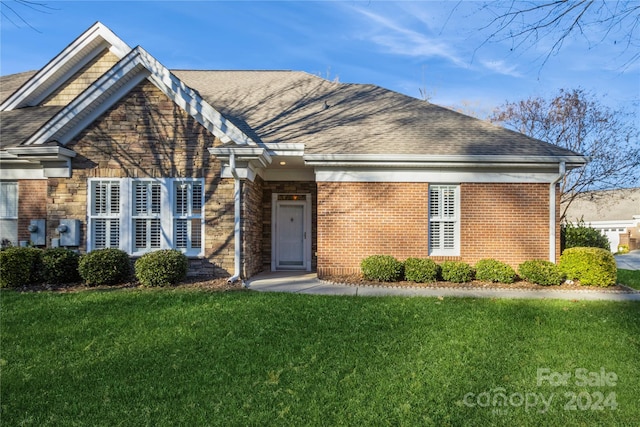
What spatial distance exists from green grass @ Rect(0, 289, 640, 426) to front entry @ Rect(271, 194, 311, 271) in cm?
565

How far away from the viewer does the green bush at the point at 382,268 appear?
434 inches

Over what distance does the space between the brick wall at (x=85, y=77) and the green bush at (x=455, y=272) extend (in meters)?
11.6

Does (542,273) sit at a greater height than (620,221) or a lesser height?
lesser

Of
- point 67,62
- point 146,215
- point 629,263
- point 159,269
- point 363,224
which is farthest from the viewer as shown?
point 629,263

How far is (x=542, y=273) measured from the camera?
429 inches

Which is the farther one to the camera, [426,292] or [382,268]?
[382,268]

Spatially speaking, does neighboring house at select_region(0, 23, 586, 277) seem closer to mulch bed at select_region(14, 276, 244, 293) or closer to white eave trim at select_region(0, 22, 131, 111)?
white eave trim at select_region(0, 22, 131, 111)

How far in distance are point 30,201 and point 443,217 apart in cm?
1181

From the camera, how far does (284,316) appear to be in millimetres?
7352

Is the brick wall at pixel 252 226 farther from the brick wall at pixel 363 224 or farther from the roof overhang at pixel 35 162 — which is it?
the roof overhang at pixel 35 162

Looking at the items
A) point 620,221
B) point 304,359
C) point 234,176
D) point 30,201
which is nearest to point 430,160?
point 234,176

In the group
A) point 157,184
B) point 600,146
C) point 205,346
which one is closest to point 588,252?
point 205,346

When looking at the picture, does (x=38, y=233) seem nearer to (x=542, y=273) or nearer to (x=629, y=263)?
(x=542, y=273)

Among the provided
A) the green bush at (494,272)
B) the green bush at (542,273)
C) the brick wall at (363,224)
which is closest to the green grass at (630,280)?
Answer: the green bush at (542,273)
